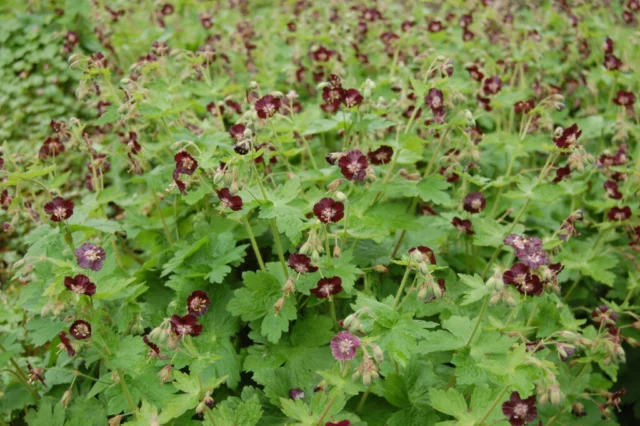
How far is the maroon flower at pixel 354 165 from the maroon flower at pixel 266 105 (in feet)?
1.85

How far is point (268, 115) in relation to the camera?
9.87 ft

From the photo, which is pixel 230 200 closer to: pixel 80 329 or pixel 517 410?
pixel 80 329

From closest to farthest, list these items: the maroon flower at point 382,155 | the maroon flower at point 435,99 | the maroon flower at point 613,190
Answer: the maroon flower at point 435,99 → the maroon flower at point 382,155 → the maroon flower at point 613,190

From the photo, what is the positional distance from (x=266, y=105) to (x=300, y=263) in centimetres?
88

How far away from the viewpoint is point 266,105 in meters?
3.00

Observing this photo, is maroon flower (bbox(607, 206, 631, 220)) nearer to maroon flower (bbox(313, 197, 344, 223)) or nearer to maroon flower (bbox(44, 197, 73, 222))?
maroon flower (bbox(313, 197, 344, 223))

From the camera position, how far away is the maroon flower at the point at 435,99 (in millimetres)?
3104

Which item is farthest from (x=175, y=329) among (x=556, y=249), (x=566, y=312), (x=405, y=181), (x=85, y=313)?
(x=566, y=312)

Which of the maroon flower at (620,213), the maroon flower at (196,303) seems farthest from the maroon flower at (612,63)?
the maroon flower at (196,303)

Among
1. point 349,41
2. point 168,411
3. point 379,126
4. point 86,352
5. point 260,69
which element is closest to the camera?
point 168,411

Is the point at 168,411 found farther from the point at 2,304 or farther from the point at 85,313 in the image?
the point at 2,304

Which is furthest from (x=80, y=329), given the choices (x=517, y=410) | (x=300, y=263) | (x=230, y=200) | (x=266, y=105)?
(x=517, y=410)

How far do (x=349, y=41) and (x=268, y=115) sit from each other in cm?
238

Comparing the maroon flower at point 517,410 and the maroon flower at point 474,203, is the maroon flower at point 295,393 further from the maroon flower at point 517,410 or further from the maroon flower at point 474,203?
the maroon flower at point 474,203
